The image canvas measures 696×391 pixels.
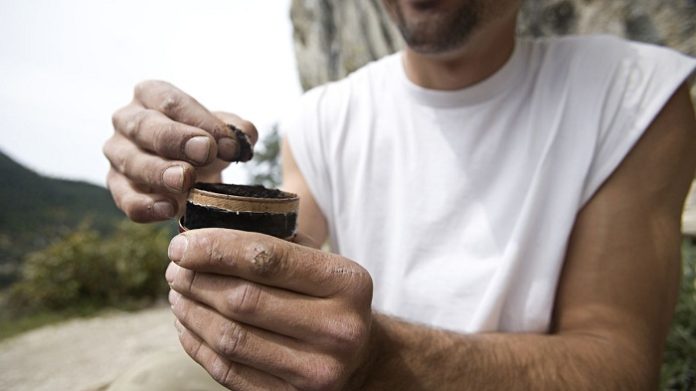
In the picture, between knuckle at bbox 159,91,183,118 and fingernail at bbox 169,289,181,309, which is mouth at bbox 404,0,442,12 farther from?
fingernail at bbox 169,289,181,309

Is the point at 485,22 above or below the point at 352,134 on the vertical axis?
above

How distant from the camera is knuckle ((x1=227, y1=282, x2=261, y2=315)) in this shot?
0.95 m

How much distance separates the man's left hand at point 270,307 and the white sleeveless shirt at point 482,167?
3.37 feet

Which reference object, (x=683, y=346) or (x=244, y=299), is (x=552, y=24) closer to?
(x=683, y=346)

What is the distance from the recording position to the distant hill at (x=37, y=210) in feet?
25.6

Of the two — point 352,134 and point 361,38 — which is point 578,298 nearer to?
point 352,134

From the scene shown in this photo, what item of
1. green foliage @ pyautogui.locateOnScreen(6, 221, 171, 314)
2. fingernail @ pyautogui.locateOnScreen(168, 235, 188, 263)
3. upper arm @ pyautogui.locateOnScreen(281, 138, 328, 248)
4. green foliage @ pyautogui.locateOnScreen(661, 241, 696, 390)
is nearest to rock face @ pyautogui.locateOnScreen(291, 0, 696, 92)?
green foliage @ pyautogui.locateOnScreen(661, 241, 696, 390)


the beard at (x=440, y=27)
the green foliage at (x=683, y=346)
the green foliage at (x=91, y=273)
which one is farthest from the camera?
the green foliage at (x=91, y=273)

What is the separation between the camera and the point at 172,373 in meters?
1.76

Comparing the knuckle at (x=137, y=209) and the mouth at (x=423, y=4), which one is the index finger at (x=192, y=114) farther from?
the mouth at (x=423, y=4)

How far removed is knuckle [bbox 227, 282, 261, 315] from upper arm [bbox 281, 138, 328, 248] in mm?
1287

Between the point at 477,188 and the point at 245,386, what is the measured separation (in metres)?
1.36

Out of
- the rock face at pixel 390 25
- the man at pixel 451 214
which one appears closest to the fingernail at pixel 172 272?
the man at pixel 451 214

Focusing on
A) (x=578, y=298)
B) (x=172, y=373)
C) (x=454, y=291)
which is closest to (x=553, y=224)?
(x=578, y=298)
